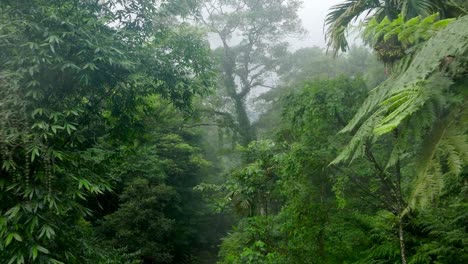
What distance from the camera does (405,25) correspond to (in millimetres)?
2197

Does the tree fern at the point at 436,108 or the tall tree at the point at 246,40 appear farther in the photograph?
the tall tree at the point at 246,40

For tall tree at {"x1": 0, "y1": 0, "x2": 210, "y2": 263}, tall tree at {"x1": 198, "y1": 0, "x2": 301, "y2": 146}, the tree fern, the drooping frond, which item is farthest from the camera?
tall tree at {"x1": 198, "y1": 0, "x2": 301, "y2": 146}

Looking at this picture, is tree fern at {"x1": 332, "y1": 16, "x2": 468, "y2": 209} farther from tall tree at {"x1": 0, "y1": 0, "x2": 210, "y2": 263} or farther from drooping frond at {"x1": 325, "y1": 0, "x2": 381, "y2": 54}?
tall tree at {"x1": 0, "y1": 0, "x2": 210, "y2": 263}

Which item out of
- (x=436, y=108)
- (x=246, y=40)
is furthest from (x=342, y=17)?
(x=246, y=40)

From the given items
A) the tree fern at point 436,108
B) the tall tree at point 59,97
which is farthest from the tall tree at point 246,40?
the tree fern at point 436,108

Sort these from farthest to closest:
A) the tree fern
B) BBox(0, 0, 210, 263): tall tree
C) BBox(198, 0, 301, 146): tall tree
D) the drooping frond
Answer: BBox(198, 0, 301, 146): tall tree
the drooping frond
BBox(0, 0, 210, 263): tall tree
the tree fern

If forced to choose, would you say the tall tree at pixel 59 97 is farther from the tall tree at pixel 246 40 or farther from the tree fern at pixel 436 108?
the tall tree at pixel 246 40

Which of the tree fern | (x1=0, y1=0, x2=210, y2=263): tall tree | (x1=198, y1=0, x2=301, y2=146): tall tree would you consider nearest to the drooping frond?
(x1=0, y1=0, x2=210, y2=263): tall tree

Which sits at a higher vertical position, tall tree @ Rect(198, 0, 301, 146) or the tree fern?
tall tree @ Rect(198, 0, 301, 146)

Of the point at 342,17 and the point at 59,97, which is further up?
the point at 342,17

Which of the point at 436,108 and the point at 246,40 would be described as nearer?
the point at 436,108

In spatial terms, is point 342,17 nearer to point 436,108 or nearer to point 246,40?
point 436,108

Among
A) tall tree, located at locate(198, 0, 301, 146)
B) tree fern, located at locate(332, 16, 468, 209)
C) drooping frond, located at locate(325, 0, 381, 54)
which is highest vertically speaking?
tall tree, located at locate(198, 0, 301, 146)

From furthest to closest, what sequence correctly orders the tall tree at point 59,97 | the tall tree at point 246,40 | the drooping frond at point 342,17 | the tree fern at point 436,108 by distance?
the tall tree at point 246,40, the drooping frond at point 342,17, the tall tree at point 59,97, the tree fern at point 436,108
